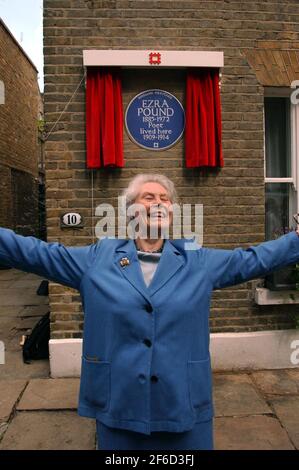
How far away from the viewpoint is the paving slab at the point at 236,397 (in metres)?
3.73

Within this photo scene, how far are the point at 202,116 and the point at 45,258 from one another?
2834 millimetres

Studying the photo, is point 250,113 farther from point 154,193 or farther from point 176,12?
point 154,193

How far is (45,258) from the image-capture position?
6.39 feet

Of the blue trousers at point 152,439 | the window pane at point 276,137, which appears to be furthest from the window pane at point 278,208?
the blue trousers at point 152,439

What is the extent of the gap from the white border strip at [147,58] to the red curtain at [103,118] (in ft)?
0.31

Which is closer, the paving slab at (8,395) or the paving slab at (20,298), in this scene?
the paving slab at (8,395)

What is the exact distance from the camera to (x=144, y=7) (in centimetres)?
432

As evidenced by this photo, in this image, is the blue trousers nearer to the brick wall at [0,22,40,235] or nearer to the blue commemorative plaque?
the blue commemorative plaque

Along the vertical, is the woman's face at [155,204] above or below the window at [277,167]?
below

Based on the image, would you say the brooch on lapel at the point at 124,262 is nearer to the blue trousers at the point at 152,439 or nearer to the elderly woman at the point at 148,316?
the elderly woman at the point at 148,316

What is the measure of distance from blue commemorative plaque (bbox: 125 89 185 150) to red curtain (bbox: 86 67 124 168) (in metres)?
0.15

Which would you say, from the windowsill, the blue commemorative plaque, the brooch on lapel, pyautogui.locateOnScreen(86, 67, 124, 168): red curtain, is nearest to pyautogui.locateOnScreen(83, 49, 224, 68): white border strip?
pyautogui.locateOnScreen(86, 67, 124, 168): red curtain

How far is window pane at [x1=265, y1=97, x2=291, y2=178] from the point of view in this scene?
4809 mm

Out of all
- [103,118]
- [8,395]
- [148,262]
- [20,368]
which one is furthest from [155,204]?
[20,368]
